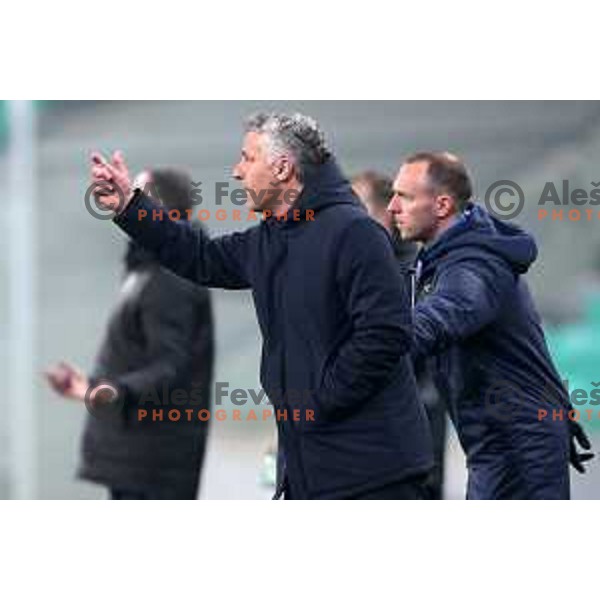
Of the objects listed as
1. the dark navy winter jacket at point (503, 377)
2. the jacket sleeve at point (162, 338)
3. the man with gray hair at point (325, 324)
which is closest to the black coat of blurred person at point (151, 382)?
the jacket sleeve at point (162, 338)

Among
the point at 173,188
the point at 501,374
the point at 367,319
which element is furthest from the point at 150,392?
the point at 367,319

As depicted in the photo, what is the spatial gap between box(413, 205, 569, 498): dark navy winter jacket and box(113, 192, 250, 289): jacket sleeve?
0.56m

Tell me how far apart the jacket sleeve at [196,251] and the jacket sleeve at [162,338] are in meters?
1.25

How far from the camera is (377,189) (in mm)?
5910

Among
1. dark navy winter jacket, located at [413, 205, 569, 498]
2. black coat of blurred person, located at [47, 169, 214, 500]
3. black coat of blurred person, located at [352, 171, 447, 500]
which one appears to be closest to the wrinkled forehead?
dark navy winter jacket, located at [413, 205, 569, 498]

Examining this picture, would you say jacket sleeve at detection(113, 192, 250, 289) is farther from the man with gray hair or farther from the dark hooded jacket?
the dark hooded jacket

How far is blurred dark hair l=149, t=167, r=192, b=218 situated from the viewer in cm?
623

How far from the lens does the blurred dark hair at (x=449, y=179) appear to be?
17.4ft

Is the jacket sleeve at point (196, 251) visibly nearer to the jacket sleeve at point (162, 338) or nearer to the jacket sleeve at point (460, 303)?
the jacket sleeve at point (460, 303)

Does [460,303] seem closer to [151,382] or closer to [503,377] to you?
[503,377]
